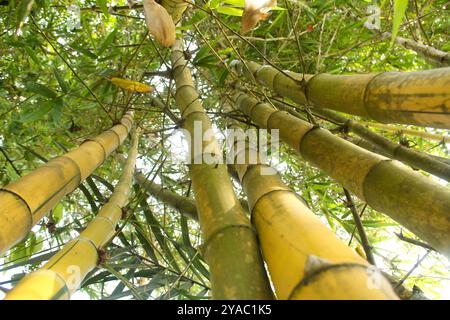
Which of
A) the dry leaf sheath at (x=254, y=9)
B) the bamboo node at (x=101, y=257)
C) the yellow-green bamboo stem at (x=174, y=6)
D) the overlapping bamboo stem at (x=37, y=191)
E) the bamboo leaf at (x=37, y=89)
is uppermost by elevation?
the bamboo leaf at (x=37, y=89)

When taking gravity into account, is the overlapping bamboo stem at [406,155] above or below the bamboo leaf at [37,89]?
below

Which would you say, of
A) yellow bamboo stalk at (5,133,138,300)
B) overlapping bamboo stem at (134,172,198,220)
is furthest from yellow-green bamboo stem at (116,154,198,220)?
yellow bamboo stalk at (5,133,138,300)

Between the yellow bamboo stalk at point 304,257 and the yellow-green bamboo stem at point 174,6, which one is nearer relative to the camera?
the yellow bamboo stalk at point 304,257

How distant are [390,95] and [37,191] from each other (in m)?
0.73

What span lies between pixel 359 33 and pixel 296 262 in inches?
75.4

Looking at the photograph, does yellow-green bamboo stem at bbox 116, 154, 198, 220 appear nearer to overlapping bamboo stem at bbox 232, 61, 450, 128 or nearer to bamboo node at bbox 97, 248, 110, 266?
bamboo node at bbox 97, 248, 110, 266

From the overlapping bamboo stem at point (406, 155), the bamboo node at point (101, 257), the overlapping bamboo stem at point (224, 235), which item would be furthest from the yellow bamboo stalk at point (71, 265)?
the overlapping bamboo stem at point (406, 155)

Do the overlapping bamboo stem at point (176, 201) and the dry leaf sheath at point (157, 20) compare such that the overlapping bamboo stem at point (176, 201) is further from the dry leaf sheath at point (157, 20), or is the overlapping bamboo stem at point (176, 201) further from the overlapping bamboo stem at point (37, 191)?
the dry leaf sheath at point (157, 20)

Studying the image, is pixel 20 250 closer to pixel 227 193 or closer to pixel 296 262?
pixel 227 193

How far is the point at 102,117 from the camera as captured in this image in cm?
230

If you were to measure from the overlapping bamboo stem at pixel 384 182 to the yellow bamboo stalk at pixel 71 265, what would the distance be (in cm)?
56

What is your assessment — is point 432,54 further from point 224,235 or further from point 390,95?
point 224,235

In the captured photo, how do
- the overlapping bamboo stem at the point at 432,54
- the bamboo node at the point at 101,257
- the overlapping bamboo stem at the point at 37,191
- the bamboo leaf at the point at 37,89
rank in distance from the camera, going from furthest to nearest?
the overlapping bamboo stem at the point at 432,54
the bamboo leaf at the point at 37,89
the bamboo node at the point at 101,257
the overlapping bamboo stem at the point at 37,191

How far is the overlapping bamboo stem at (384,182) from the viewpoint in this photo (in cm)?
64
